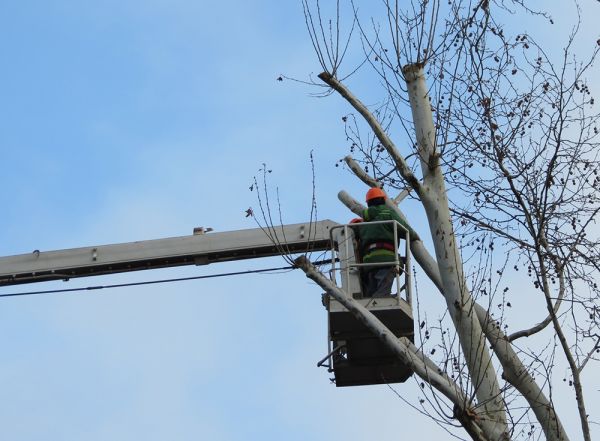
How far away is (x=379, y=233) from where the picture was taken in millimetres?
13953

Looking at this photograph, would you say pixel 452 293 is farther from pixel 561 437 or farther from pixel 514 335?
pixel 561 437

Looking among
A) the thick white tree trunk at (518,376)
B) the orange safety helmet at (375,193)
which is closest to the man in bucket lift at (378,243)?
the orange safety helmet at (375,193)

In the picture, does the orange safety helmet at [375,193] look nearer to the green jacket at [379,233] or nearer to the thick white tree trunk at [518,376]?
the green jacket at [379,233]

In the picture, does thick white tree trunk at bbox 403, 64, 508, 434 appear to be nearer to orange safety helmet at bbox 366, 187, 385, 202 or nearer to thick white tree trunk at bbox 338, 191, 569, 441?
thick white tree trunk at bbox 338, 191, 569, 441

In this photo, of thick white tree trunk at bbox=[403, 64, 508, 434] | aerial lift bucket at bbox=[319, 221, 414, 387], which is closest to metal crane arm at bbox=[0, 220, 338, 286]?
aerial lift bucket at bbox=[319, 221, 414, 387]

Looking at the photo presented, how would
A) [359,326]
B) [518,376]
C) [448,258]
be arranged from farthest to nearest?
[359,326], [448,258], [518,376]

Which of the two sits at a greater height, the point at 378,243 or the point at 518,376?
the point at 378,243

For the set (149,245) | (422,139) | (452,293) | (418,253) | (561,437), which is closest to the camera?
(561,437)

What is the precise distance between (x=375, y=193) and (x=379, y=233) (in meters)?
0.47

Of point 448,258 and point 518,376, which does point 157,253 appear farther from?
point 518,376

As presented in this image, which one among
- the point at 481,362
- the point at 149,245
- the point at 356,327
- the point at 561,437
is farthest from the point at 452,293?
the point at 149,245

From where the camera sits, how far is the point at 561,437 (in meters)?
10.4

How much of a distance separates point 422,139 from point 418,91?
1.94ft

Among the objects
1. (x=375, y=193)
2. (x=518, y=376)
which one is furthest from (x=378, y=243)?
(x=518, y=376)
